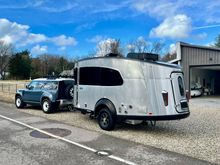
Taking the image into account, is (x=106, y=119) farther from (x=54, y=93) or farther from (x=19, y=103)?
(x=19, y=103)

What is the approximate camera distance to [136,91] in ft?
28.2

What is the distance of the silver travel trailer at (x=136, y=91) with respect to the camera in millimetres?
8352

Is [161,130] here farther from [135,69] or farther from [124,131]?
[135,69]

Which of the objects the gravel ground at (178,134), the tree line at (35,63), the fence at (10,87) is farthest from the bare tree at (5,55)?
the gravel ground at (178,134)

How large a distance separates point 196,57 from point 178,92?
581 inches

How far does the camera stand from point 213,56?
21.1 metres

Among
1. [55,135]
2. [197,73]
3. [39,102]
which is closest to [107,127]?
[55,135]

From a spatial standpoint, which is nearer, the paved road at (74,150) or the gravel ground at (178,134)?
the paved road at (74,150)

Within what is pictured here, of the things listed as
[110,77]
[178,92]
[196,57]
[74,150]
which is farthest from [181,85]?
[196,57]

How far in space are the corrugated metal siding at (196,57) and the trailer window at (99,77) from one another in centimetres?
1406

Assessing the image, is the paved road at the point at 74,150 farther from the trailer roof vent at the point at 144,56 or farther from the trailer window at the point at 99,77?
the trailer roof vent at the point at 144,56

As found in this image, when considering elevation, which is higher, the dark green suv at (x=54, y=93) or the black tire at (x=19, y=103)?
the dark green suv at (x=54, y=93)

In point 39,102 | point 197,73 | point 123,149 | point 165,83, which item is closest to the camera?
point 123,149

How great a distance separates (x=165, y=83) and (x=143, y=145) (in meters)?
2.08
